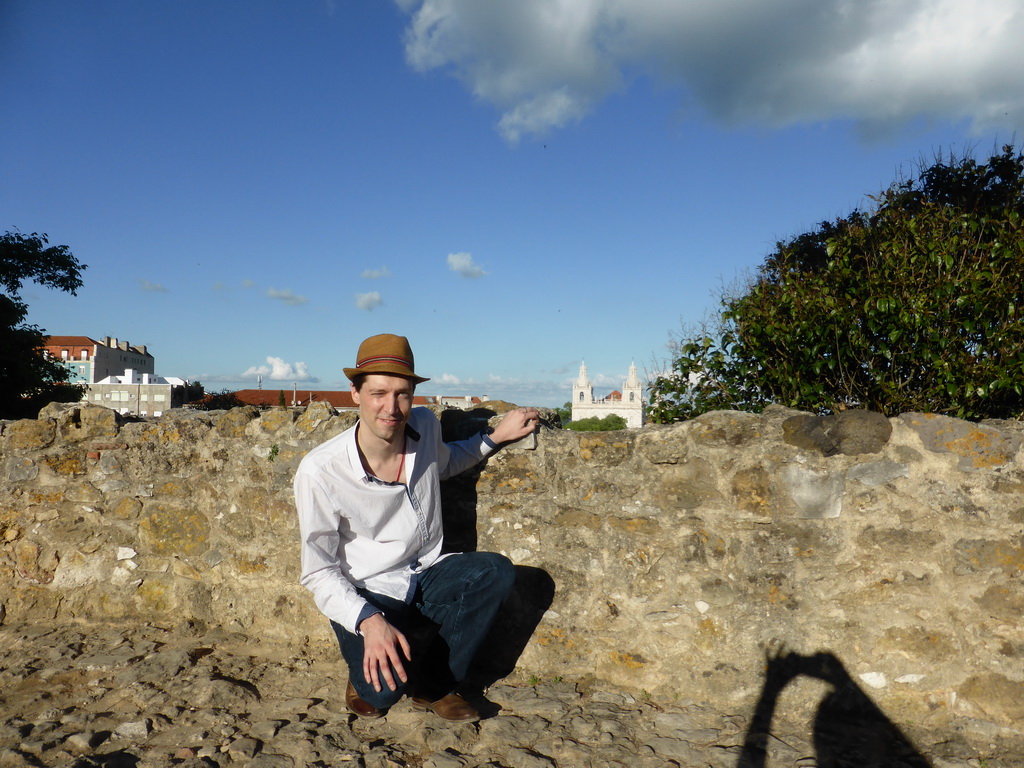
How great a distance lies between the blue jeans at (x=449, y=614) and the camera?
271cm

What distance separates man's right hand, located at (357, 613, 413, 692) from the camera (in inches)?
93.2

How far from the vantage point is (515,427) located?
308cm

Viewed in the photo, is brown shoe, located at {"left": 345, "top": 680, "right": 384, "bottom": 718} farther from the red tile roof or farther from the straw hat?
the red tile roof

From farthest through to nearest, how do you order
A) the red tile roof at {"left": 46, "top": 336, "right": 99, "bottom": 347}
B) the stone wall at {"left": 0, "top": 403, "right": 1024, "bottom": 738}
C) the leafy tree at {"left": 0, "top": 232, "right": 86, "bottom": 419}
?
the red tile roof at {"left": 46, "top": 336, "right": 99, "bottom": 347}
the leafy tree at {"left": 0, "top": 232, "right": 86, "bottom": 419}
the stone wall at {"left": 0, "top": 403, "right": 1024, "bottom": 738}

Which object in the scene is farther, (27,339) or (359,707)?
(27,339)

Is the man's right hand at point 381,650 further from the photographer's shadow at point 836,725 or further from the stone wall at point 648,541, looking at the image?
the photographer's shadow at point 836,725

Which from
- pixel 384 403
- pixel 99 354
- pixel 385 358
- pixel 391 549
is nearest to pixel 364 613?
pixel 391 549

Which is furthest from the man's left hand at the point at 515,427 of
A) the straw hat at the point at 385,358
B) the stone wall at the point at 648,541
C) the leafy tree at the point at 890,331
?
the leafy tree at the point at 890,331

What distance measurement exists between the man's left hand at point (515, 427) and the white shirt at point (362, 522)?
27 cm

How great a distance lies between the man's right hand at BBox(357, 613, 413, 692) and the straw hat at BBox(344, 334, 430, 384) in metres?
0.89

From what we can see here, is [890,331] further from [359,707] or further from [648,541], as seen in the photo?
[359,707]

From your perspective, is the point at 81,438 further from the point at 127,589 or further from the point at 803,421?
the point at 803,421

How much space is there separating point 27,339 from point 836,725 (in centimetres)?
2032

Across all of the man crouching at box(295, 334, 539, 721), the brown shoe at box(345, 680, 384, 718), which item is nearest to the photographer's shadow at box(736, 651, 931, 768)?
the man crouching at box(295, 334, 539, 721)
